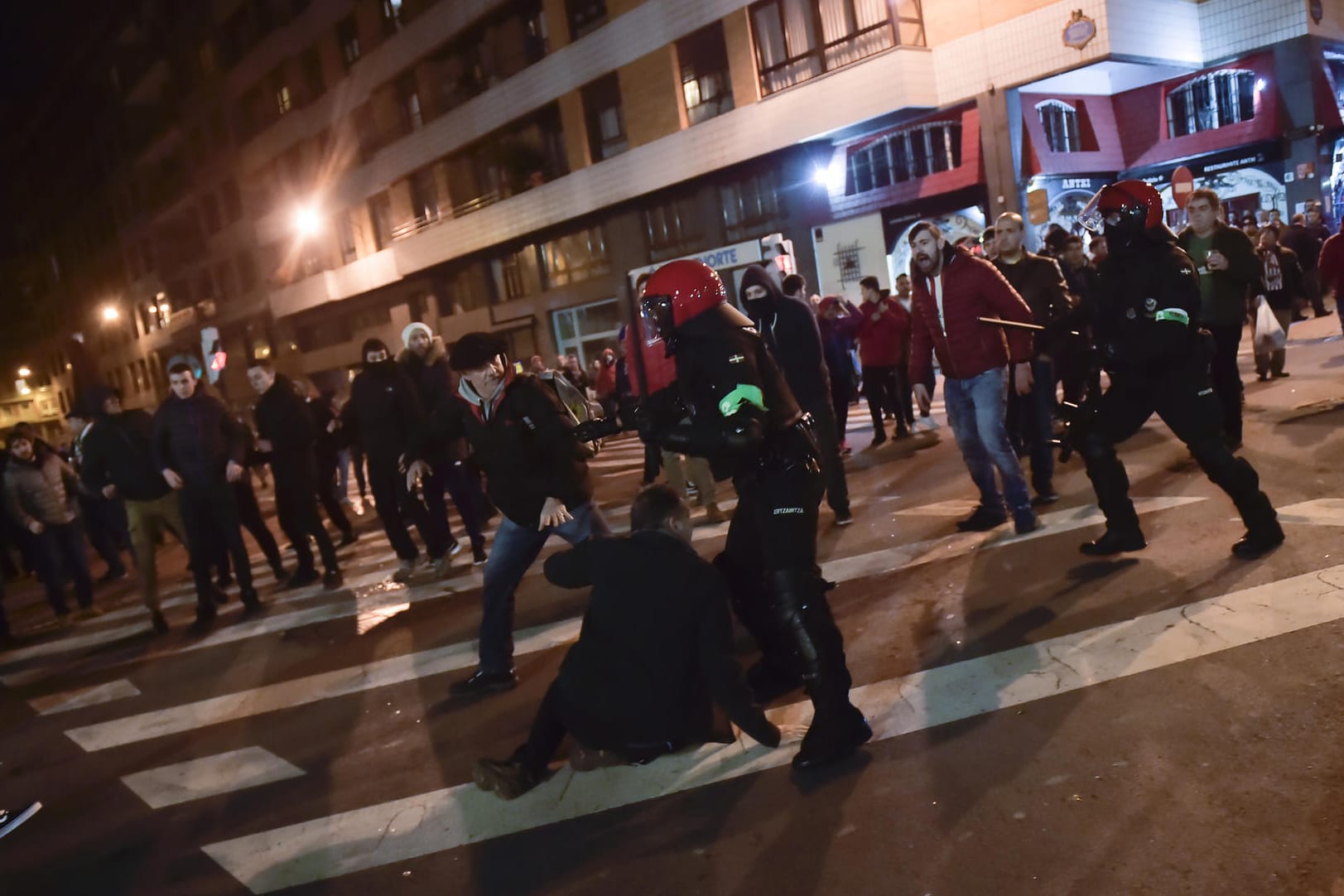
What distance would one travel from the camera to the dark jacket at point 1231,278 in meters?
7.44

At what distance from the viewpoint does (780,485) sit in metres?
3.71

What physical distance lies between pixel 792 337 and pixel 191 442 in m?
4.85

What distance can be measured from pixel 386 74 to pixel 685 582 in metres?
31.8

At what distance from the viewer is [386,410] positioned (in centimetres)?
798

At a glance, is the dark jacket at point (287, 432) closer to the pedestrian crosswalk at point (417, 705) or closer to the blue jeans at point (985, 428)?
the pedestrian crosswalk at point (417, 705)

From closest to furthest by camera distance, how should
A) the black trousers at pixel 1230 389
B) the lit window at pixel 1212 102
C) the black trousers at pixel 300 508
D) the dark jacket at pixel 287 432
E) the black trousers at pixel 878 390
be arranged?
the black trousers at pixel 1230 389 < the dark jacket at pixel 287 432 < the black trousers at pixel 300 508 < the black trousers at pixel 878 390 < the lit window at pixel 1212 102

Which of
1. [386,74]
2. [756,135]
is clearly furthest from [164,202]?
[756,135]

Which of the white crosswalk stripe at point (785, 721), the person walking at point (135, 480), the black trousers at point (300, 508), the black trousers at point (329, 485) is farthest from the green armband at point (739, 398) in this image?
the black trousers at point (329, 485)

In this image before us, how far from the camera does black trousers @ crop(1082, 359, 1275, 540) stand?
192 inches

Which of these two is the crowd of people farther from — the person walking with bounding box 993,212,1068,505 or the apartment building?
the apartment building

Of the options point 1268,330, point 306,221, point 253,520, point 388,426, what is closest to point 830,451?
point 388,426

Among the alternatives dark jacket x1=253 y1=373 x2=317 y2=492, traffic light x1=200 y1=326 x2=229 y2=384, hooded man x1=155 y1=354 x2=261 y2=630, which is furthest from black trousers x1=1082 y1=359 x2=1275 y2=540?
traffic light x1=200 y1=326 x2=229 y2=384

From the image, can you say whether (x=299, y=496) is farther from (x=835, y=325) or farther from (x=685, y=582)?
(x=835, y=325)

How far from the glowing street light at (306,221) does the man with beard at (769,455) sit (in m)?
36.6
